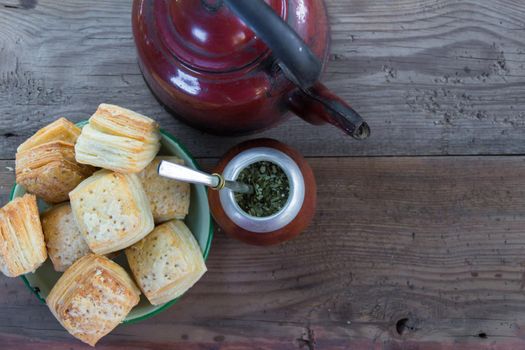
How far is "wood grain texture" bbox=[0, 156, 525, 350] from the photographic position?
789 mm

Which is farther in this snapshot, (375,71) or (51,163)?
(375,71)

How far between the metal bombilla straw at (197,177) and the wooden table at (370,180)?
16 cm

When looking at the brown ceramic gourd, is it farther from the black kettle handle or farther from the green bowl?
the black kettle handle

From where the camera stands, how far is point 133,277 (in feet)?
2.28

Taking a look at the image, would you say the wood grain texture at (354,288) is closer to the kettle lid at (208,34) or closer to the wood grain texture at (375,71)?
the wood grain texture at (375,71)

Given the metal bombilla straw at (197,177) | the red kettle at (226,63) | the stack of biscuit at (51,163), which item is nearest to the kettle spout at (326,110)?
the red kettle at (226,63)

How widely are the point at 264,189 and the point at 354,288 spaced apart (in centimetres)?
24

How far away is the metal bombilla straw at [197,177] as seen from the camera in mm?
533

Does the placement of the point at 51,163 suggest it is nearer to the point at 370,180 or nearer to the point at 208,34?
the point at 208,34

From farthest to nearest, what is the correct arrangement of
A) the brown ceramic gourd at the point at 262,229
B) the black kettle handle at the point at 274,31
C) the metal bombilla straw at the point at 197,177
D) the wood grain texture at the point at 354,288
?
the wood grain texture at the point at 354,288 < the brown ceramic gourd at the point at 262,229 < the metal bombilla straw at the point at 197,177 < the black kettle handle at the point at 274,31

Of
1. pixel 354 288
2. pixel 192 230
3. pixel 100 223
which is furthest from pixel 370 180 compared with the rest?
pixel 100 223

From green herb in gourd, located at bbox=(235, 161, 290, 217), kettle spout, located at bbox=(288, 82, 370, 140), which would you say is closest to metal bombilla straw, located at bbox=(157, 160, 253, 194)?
green herb in gourd, located at bbox=(235, 161, 290, 217)

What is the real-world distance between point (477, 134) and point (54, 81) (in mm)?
685

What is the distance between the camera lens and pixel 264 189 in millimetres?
676
